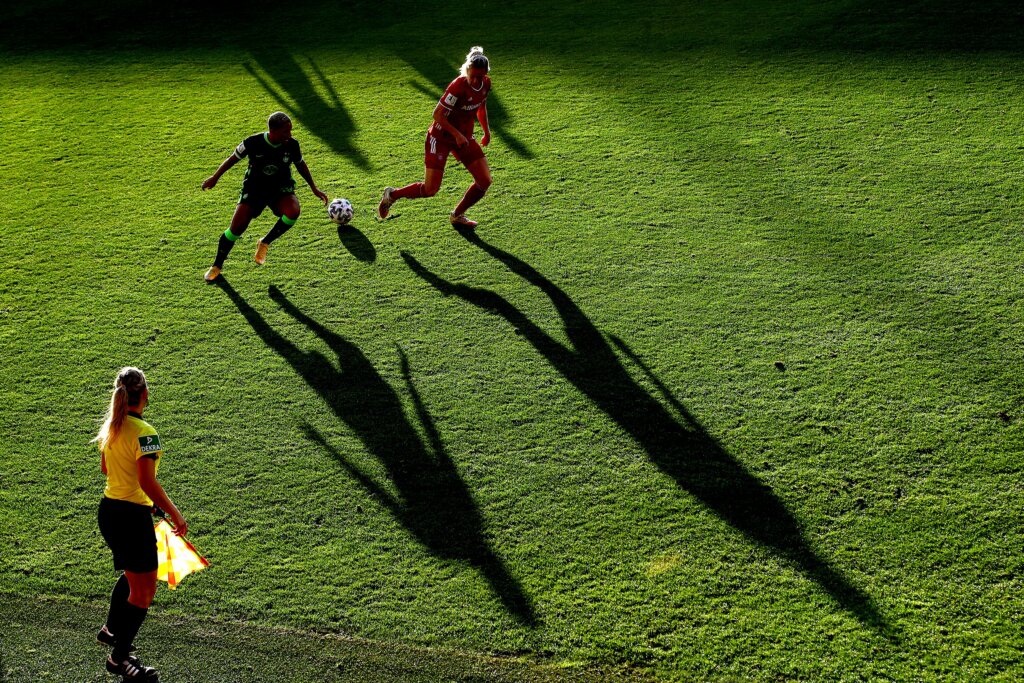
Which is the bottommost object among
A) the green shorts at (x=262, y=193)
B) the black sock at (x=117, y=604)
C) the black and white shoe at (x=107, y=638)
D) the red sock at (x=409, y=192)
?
the black and white shoe at (x=107, y=638)

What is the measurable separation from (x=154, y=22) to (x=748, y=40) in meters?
9.89

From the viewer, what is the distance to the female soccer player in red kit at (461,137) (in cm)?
748

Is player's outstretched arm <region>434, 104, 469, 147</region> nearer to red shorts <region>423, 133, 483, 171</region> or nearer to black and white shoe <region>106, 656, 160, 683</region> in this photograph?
red shorts <region>423, 133, 483, 171</region>

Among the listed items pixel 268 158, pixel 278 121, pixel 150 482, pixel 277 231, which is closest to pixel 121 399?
pixel 150 482

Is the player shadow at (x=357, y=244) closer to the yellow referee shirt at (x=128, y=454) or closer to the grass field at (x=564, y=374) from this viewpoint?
the grass field at (x=564, y=374)

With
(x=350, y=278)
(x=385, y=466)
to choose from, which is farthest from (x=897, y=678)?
(x=350, y=278)

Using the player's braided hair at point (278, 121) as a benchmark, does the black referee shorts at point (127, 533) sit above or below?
below

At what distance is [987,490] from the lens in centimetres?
500

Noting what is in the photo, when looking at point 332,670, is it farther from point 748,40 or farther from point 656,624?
point 748,40

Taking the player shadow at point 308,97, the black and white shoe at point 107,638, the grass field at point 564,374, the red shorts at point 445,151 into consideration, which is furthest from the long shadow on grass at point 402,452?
the player shadow at point 308,97

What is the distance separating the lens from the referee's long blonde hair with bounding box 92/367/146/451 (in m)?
→ 4.02

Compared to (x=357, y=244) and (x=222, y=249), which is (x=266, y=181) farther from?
(x=357, y=244)

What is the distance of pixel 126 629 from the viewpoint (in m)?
4.12

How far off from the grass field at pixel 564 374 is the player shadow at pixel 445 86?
98 millimetres
